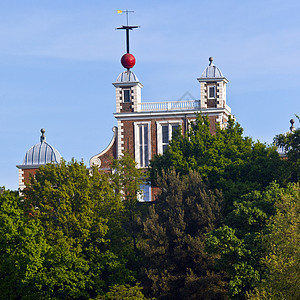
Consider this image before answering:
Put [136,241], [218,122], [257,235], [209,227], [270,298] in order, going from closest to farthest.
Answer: [270,298] < [257,235] < [209,227] < [136,241] < [218,122]

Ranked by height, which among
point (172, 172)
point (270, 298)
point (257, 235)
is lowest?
point (270, 298)

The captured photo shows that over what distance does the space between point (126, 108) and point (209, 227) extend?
29803mm

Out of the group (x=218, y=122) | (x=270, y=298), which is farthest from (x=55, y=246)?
(x=218, y=122)

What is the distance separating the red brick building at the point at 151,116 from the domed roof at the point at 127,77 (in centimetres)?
10

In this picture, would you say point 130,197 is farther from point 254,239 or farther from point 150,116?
point 150,116

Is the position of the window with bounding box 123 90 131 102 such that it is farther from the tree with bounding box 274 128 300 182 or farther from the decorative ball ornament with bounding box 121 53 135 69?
the tree with bounding box 274 128 300 182

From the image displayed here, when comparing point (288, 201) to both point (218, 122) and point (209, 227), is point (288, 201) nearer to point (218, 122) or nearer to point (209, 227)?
point (209, 227)

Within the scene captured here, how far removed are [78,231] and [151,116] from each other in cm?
2579

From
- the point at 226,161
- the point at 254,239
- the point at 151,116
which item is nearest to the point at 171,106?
the point at 151,116

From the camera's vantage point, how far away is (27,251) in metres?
73.8

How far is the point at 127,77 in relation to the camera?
101m

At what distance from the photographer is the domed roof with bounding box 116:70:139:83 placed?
101 metres

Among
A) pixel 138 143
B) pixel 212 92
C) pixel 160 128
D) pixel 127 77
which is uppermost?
pixel 127 77

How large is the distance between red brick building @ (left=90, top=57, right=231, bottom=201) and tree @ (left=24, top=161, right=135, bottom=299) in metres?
18.5
